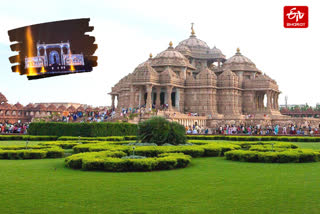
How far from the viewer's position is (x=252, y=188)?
814 centimetres

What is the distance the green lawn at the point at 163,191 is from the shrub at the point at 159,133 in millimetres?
5760

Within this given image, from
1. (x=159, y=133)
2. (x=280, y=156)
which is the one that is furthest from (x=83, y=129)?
(x=280, y=156)

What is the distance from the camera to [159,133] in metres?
17.2

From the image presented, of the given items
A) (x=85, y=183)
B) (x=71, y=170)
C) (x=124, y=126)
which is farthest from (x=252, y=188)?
(x=124, y=126)

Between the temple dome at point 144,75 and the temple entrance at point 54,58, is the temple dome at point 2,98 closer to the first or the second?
the temple dome at point 144,75

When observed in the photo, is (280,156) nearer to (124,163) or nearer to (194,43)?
(124,163)

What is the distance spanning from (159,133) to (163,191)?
9.29 m

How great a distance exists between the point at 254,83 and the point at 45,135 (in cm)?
3628

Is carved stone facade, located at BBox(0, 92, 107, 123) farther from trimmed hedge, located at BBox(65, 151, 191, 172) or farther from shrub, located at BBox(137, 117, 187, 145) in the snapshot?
trimmed hedge, located at BBox(65, 151, 191, 172)

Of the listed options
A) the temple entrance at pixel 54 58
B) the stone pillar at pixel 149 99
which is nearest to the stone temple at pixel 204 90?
the stone pillar at pixel 149 99

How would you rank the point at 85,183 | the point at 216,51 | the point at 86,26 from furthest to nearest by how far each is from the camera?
the point at 216,51
the point at 86,26
the point at 85,183

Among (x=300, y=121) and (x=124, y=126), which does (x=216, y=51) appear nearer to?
(x=300, y=121)

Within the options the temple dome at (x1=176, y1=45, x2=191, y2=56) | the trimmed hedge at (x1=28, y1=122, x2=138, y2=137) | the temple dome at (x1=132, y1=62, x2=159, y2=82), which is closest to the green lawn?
the trimmed hedge at (x1=28, y1=122, x2=138, y2=137)

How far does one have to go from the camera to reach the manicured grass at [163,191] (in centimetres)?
650
